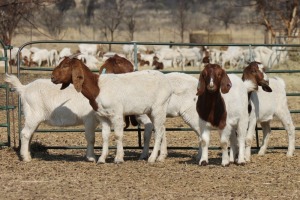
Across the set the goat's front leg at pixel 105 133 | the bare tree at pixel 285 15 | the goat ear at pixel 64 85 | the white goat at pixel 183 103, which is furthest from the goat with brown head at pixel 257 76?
the bare tree at pixel 285 15

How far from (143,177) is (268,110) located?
3000 millimetres

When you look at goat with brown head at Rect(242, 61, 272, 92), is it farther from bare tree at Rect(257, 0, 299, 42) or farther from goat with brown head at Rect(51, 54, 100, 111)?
bare tree at Rect(257, 0, 299, 42)

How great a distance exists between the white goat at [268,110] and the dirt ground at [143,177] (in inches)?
10.5

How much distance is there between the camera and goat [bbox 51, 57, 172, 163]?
491 inches

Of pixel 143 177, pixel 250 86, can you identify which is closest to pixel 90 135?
pixel 143 177

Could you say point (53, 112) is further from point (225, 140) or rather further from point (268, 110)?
point (268, 110)

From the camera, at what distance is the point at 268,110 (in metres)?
13.5

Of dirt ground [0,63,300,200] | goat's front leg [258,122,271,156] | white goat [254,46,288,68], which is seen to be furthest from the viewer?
white goat [254,46,288,68]

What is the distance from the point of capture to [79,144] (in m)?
15.6

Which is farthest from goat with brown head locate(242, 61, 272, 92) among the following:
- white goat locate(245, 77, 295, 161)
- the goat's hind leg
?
the goat's hind leg

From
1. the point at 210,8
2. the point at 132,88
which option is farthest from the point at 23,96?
the point at 210,8

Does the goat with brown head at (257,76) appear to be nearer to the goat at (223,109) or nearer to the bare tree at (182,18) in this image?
the goat at (223,109)

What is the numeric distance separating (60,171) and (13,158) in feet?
5.67

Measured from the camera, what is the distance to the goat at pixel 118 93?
12469 millimetres
